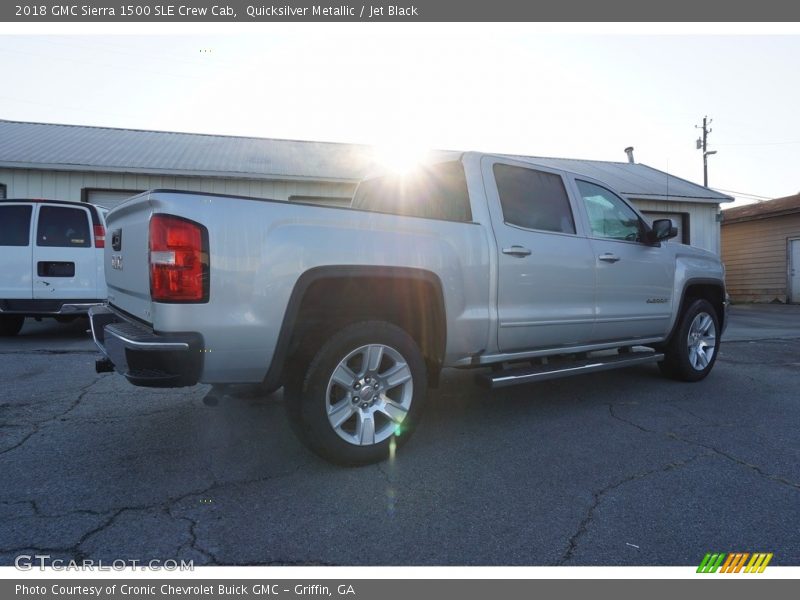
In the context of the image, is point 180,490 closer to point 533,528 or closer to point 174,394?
point 533,528

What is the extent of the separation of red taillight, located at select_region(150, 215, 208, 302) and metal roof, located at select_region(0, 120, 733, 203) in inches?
354

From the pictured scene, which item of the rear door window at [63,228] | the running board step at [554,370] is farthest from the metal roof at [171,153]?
the running board step at [554,370]

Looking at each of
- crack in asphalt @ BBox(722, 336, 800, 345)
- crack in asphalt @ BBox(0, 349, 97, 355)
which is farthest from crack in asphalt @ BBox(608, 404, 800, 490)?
crack in asphalt @ BBox(0, 349, 97, 355)

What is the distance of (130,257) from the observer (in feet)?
10.5

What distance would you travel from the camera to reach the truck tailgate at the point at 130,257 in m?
2.90

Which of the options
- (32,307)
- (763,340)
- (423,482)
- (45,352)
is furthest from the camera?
(763,340)

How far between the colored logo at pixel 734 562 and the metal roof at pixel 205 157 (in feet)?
28.8

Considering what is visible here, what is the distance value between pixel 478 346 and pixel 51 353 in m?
5.93

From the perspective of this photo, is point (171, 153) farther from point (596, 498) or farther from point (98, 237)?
point (596, 498)

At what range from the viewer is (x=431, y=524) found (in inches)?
101

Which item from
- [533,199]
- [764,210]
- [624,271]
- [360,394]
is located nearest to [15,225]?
[360,394]

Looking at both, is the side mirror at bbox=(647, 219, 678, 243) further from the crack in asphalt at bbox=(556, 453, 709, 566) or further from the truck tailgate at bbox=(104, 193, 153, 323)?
the truck tailgate at bbox=(104, 193, 153, 323)

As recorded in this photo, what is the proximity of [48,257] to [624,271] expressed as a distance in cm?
769

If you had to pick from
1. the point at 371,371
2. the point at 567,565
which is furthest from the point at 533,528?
the point at 371,371
